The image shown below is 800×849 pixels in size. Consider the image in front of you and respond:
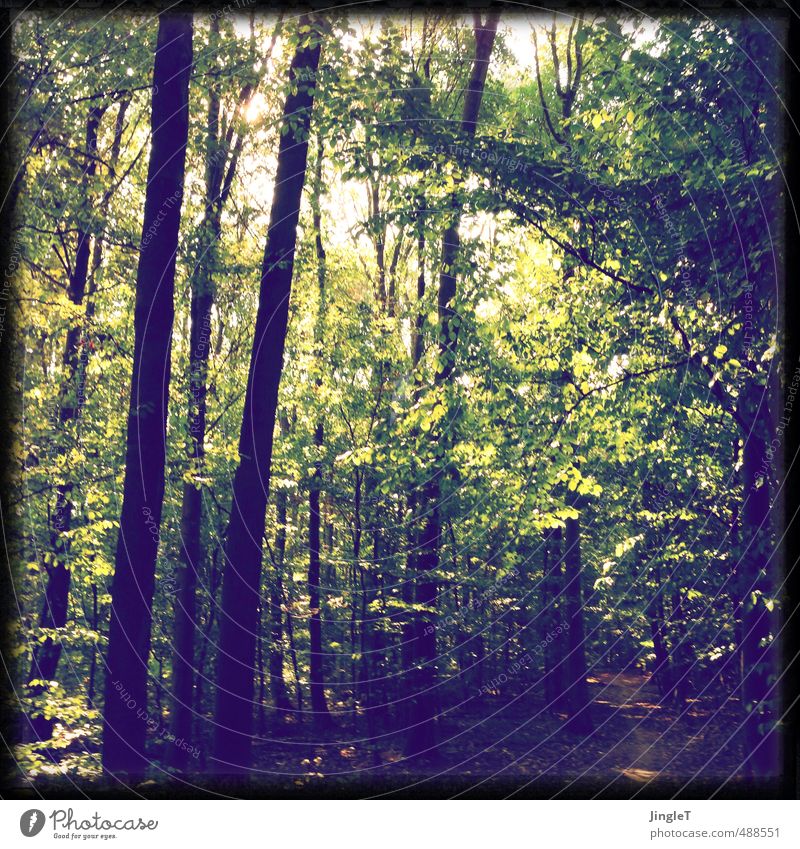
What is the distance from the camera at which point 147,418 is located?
7.48m

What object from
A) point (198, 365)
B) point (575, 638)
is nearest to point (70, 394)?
point (198, 365)

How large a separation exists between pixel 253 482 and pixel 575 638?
10.7 metres

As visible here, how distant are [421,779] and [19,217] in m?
6.30

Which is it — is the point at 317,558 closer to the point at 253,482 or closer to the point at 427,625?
the point at 427,625

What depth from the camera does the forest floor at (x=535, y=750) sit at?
19.1 feet

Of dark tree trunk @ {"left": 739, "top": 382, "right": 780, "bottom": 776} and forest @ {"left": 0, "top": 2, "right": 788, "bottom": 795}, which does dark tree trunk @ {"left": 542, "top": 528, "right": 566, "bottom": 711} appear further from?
dark tree trunk @ {"left": 739, "top": 382, "right": 780, "bottom": 776}

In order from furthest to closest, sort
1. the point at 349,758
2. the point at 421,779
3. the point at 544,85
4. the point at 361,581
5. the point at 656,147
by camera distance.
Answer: the point at 361,581 < the point at 349,758 < the point at 544,85 < the point at 656,147 < the point at 421,779

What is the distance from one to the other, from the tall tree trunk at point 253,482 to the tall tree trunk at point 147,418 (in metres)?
1.22

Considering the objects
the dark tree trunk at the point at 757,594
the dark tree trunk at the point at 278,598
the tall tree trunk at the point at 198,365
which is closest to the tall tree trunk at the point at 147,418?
the tall tree trunk at the point at 198,365

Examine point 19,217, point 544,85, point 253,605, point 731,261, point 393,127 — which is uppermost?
point 544,85

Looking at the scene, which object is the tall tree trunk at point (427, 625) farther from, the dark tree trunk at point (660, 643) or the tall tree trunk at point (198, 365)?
the dark tree trunk at point (660, 643)

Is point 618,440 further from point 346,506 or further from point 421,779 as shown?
point 346,506

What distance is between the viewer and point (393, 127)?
7.34 meters

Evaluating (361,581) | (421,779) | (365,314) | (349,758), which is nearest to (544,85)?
(365,314)
